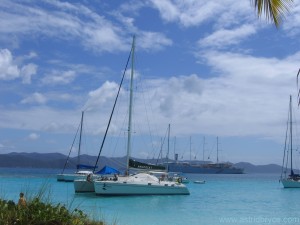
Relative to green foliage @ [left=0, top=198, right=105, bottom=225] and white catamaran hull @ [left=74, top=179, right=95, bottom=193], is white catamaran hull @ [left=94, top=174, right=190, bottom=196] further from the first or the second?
green foliage @ [left=0, top=198, right=105, bottom=225]

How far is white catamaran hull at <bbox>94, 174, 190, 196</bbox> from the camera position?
3312 cm

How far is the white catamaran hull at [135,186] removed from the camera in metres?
33.1

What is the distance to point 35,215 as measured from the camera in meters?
6.54

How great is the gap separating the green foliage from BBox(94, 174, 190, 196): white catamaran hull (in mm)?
26278

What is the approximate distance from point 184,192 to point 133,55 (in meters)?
12.5

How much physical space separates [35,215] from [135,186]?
2756cm

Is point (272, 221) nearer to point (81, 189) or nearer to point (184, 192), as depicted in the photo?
point (184, 192)

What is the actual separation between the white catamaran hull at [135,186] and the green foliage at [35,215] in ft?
86.2

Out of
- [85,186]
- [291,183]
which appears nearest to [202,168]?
[291,183]

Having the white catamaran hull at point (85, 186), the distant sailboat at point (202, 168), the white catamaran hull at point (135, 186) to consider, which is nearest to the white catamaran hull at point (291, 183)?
the white catamaran hull at point (135, 186)

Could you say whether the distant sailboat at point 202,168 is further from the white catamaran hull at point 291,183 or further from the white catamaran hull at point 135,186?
the white catamaran hull at point 135,186

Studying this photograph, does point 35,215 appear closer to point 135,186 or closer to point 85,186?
point 135,186

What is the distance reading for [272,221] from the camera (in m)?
23.7

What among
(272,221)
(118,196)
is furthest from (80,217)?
(118,196)
